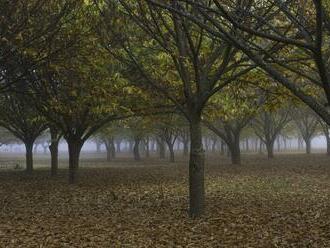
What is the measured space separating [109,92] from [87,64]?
127 centimetres

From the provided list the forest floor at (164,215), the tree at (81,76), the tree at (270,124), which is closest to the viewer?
the forest floor at (164,215)

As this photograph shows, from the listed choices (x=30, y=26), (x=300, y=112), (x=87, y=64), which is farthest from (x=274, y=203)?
(x=300, y=112)

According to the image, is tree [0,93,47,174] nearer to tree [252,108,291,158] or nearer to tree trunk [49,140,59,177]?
tree trunk [49,140,59,177]

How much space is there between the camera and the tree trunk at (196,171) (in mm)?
12938

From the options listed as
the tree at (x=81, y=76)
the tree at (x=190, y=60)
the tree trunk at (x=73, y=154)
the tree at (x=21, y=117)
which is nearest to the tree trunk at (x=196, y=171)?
the tree at (x=190, y=60)

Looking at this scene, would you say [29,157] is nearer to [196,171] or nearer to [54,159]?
[54,159]

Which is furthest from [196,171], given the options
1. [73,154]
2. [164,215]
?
[73,154]

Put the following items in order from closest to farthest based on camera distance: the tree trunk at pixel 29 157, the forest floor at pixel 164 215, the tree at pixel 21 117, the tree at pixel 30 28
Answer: the forest floor at pixel 164 215, the tree at pixel 30 28, the tree at pixel 21 117, the tree trunk at pixel 29 157

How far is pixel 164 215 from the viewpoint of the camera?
13.2 metres

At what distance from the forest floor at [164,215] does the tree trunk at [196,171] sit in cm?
34

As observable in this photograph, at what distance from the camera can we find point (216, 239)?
1006cm

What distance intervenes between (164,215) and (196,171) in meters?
1.57

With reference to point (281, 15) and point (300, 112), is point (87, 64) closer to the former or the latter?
point (281, 15)

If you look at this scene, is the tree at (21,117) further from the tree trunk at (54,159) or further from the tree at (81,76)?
the tree at (81,76)
